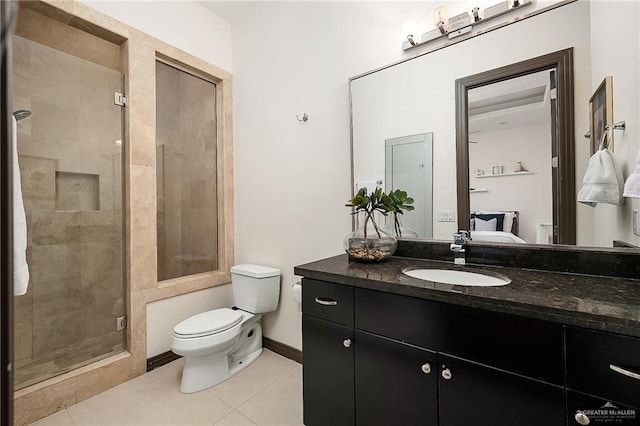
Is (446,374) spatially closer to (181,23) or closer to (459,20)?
(459,20)

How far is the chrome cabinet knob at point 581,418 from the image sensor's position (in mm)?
772

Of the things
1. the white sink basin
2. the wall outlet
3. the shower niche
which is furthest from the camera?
the shower niche

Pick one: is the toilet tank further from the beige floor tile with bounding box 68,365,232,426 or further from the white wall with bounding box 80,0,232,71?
the white wall with bounding box 80,0,232,71

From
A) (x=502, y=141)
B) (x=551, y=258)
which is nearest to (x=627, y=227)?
(x=551, y=258)

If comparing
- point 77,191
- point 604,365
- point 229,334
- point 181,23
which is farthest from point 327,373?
point 181,23

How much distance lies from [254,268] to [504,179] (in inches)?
71.0

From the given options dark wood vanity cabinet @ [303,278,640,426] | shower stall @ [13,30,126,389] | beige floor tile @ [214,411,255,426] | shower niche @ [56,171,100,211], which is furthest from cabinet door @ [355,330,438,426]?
shower niche @ [56,171,100,211]

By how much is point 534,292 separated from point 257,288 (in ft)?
5.75

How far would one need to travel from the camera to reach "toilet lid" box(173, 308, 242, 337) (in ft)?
5.97

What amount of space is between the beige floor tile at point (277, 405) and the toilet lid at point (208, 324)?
47 cm

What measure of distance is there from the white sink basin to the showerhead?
2.39 meters

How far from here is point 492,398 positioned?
0.92 metres

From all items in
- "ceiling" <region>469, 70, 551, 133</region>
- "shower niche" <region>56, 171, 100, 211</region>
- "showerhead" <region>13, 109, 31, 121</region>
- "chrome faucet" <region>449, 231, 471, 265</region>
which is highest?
"showerhead" <region>13, 109, 31, 121</region>

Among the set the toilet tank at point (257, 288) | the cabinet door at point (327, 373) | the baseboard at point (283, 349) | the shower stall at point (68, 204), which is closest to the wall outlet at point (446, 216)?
the cabinet door at point (327, 373)
